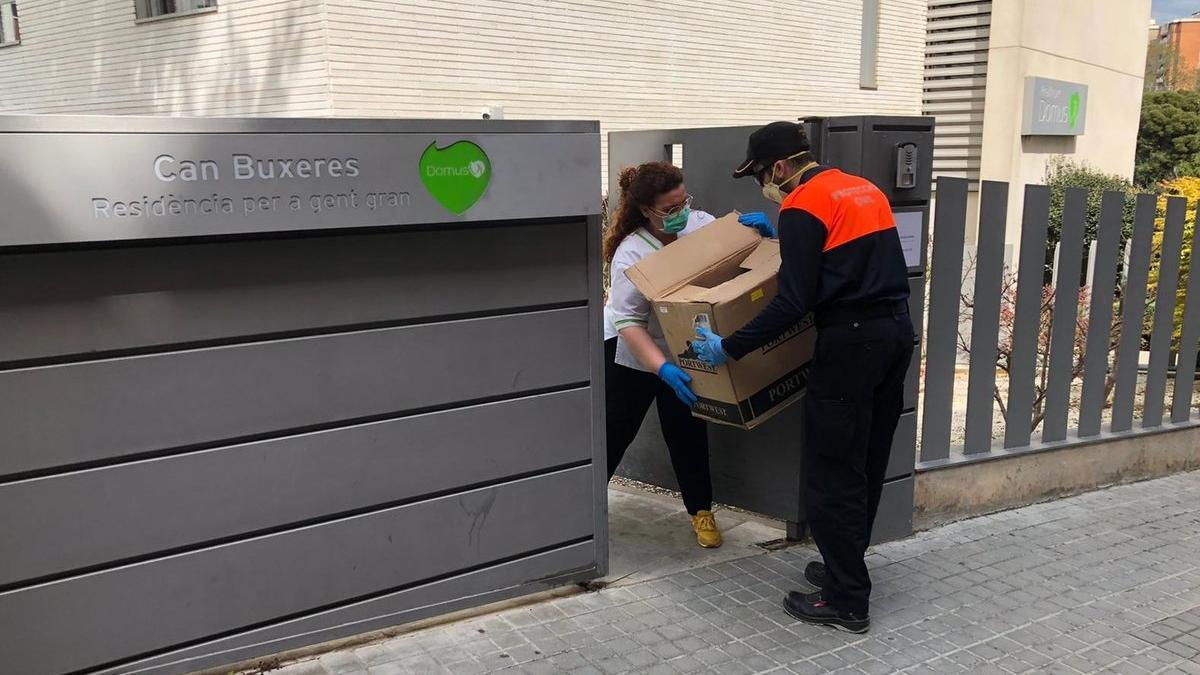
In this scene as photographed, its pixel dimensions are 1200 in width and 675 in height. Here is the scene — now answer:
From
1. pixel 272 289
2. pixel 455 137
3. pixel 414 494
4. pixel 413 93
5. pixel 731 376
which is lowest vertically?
pixel 414 494

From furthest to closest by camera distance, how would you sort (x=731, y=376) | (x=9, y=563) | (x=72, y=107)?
(x=72, y=107), (x=731, y=376), (x=9, y=563)

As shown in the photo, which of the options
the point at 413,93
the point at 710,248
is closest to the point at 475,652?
the point at 710,248

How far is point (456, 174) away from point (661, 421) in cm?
159

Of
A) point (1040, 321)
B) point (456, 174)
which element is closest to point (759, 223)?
point (456, 174)

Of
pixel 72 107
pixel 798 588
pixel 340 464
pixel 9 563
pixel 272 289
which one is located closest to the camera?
pixel 9 563

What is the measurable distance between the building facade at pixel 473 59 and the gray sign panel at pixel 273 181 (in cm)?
685

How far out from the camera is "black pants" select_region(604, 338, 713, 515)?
4070 mm

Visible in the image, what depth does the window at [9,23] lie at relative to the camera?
45.8 ft

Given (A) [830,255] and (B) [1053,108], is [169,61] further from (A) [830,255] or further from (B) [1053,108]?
(B) [1053,108]

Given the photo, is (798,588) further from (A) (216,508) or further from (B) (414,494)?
(A) (216,508)

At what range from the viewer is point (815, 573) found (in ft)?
12.5

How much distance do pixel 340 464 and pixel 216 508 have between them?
0.40m

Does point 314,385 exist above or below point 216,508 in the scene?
above

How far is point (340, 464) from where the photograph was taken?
313cm
